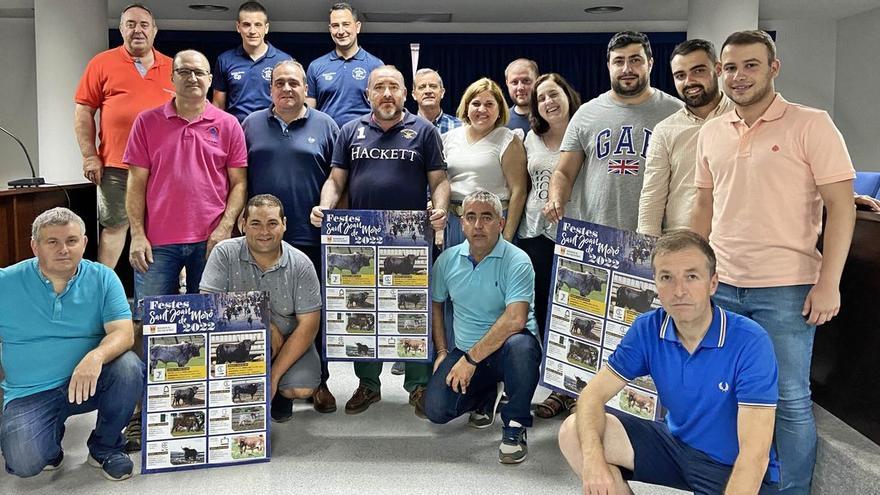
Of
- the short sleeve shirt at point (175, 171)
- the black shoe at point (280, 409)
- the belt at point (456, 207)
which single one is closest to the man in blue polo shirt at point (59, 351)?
the short sleeve shirt at point (175, 171)

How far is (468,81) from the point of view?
32.2 feet

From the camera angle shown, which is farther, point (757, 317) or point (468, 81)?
point (468, 81)

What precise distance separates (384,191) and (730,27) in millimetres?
5309

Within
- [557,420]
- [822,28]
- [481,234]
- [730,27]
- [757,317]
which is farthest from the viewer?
[822,28]

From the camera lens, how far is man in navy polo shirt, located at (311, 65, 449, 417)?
3.41m

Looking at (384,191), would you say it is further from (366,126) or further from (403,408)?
(403,408)

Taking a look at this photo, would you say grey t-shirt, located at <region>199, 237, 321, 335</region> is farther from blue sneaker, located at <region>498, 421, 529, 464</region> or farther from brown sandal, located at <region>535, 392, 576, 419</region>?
brown sandal, located at <region>535, 392, 576, 419</region>

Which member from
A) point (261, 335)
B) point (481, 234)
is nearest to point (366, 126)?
point (481, 234)

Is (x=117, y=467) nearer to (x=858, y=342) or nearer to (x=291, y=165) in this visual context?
(x=291, y=165)

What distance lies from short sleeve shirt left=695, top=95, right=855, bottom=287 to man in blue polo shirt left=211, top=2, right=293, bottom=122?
278cm

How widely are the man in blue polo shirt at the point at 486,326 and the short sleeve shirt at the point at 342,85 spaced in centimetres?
147

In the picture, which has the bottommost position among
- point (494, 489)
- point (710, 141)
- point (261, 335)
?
point (494, 489)

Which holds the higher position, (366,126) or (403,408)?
(366,126)

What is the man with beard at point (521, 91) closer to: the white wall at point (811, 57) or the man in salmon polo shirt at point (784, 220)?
the man in salmon polo shirt at point (784, 220)
